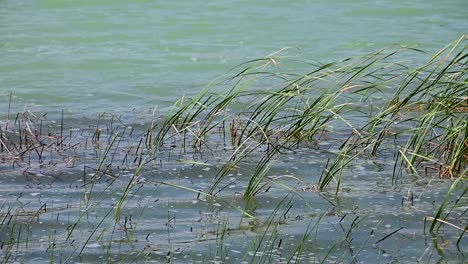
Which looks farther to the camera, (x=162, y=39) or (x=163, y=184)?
(x=162, y=39)

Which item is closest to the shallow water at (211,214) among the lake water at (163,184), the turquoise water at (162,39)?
the lake water at (163,184)

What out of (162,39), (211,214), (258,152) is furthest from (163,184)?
(162,39)

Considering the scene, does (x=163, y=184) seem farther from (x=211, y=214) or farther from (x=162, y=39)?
(x=162, y=39)

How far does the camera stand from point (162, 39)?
1234cm

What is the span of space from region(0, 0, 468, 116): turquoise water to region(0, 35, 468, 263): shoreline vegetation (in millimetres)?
1553

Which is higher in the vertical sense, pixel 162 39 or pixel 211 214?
pixel 162 39

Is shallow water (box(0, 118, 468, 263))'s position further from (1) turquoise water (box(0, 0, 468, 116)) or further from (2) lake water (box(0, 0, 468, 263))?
(1) turquoise water (box(0, 0, 468, 116))

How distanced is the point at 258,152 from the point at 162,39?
618cm

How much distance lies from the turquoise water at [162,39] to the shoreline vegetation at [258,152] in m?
1.55

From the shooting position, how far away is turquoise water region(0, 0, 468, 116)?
9.41 metres

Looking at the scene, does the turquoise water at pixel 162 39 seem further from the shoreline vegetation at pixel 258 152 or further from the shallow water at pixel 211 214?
the shallow water at pixel 211 214

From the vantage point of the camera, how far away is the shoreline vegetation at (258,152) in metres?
4.68

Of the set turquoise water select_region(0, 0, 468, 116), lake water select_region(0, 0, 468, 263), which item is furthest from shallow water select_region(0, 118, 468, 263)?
turquoise water select_region(0, 0, 468, 116)

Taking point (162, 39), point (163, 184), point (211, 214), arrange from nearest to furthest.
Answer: point (211, 214) < point (163, 184) < point (162, 39)
